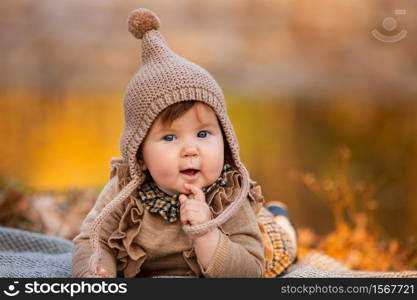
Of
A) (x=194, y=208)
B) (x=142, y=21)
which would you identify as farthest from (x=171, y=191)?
(x=142, y=21)

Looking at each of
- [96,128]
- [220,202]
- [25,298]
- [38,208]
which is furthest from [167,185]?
[96,128]

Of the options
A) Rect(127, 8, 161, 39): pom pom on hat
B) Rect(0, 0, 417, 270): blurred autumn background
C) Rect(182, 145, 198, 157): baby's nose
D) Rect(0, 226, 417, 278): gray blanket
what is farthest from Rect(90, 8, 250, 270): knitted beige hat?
Rect(0, 0, 417, 270): blurred autumn background

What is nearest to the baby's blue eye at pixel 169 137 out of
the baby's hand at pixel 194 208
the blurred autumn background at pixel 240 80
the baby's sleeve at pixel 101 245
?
the baby's hand at pixel 194 208

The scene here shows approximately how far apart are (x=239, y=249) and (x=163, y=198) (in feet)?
0.86

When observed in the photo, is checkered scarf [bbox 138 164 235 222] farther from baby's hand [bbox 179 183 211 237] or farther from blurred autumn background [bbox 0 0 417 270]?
blurred autumn background [bbox 0 0 417 270]

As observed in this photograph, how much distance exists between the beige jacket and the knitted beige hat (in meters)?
0.06

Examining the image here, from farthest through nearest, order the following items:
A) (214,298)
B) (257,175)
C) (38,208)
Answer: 1. (257,175)
2. (38,208)
3. (214,298)

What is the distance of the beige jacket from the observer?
5.72 ft

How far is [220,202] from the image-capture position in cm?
174

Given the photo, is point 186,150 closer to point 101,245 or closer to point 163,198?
point 163,198

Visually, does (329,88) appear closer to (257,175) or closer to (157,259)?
(257,175)

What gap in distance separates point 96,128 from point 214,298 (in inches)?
136

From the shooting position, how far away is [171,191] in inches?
69.3

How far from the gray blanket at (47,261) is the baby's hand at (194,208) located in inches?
13.2
